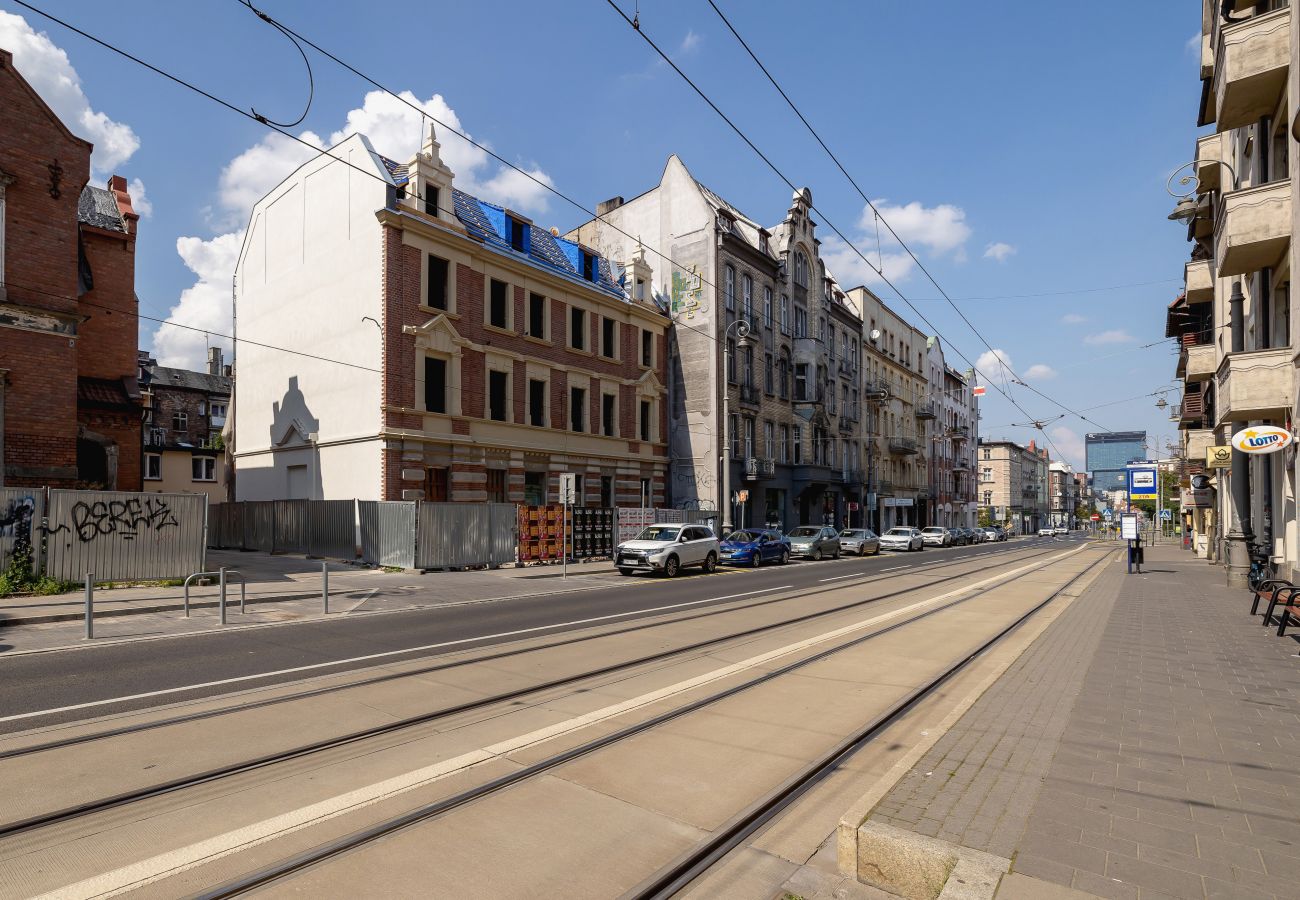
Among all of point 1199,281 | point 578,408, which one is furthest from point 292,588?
point 1199,281

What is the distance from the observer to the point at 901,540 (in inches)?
1603

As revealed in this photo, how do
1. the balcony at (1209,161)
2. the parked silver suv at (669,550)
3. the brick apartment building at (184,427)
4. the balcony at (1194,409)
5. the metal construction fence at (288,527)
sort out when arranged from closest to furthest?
the balcony at (1209,161), the parked silver suv at (669,550), the metal construction fence at (288,527), the balcony at (1194,409), the brick apartment building at (184,427)

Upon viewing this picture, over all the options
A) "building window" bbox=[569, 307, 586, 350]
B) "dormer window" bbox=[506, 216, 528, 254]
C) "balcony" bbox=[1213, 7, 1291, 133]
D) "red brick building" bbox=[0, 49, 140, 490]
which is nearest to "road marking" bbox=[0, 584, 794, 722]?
"red brick building" bbox=[0, 49, 140, 490]

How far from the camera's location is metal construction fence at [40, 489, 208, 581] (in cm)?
1516

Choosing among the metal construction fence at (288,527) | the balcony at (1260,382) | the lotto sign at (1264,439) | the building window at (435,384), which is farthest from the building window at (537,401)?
the lotto sign at (1264,439)

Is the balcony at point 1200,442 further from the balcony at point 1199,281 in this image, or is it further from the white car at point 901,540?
the white car at point 901,540

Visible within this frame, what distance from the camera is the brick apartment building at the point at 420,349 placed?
24.2 metres

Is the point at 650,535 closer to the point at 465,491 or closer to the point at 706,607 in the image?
the point at 465,491

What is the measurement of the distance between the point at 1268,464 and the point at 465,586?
20245 mm

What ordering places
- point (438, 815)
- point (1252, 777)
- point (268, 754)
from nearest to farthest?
point (438, 815), point (1252, 777), point (268, 754)

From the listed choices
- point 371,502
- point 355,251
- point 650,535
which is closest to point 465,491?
point 371,502

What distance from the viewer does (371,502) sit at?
22.2 metres

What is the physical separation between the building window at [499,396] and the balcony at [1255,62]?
22149mm

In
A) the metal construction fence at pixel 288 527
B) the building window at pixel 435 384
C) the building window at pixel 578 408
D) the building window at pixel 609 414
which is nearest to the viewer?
the metal construction fence at pixel 288 527
